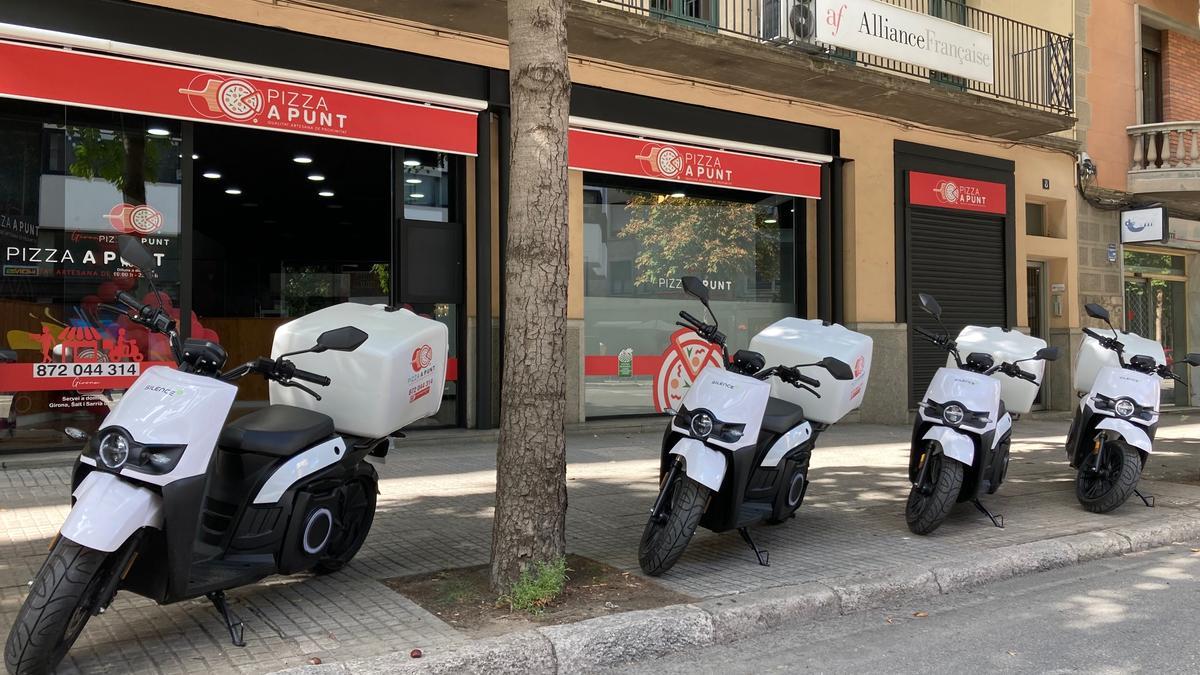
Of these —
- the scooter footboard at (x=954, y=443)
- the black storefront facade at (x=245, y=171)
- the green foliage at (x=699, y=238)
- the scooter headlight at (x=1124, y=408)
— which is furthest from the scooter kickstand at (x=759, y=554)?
the green foliage at (x=699, y=238)

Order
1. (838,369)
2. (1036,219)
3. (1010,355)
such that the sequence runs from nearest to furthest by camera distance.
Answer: (838,369)
(1010,355)
(1036,219)

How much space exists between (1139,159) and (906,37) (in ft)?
22.5

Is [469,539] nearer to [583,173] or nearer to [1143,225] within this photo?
[583,173]

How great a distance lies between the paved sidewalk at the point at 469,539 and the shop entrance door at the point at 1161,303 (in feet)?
26.9

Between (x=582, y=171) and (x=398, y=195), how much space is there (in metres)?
2.23

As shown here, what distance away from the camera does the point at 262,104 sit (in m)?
8.53

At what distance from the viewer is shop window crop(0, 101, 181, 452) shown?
788 cm

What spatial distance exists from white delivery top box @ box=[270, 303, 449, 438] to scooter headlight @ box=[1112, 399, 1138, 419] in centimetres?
482

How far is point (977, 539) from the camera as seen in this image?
18.8ft

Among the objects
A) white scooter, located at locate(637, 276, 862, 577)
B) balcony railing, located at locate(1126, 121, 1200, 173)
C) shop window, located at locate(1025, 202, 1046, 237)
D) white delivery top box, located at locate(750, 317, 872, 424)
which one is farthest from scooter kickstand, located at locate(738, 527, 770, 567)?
balcony railing, located at locate(1126, 121, 1200, 173)

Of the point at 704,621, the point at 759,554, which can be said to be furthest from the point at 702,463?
the point at 759,554

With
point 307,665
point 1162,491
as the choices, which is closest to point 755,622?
point 307,665

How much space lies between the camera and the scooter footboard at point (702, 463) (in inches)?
175

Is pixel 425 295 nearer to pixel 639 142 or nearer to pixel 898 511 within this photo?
pixel 639 142
